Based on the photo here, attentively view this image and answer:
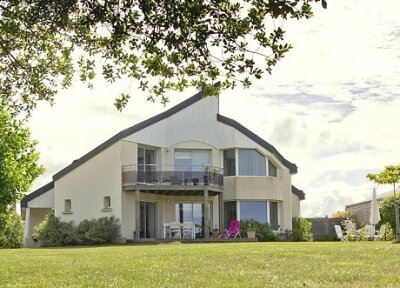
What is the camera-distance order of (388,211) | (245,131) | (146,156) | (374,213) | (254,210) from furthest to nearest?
(388,211) < (245,131) < (254,210) < (146,156) < (374,213)

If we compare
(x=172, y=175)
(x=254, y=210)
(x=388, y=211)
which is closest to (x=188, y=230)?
(x=172, y=175)

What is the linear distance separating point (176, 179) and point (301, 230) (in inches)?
335

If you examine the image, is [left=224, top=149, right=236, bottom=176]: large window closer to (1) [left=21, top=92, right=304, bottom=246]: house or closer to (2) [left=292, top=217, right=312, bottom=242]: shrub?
(1) [left=21, top=92, right=304, bottom=246]: house

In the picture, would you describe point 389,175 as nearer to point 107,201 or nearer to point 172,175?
point 172,175

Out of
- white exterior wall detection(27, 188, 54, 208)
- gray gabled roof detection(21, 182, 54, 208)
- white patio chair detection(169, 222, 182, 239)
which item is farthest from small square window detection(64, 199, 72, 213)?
white patio chair detection(169, 222, 182, 239)

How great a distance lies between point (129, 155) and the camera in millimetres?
33719

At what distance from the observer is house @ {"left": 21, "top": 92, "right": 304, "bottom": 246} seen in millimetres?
33562

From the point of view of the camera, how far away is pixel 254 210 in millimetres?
36500

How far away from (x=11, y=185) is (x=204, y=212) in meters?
9.71

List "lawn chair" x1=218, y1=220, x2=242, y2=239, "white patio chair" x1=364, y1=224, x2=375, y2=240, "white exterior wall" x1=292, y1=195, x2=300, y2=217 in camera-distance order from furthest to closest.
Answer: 1. "white exterior wall" x1=292, y1=195, x2=300, y2=217
2. "lawn chair" x1=218, y1=220, x2=242, y2=239
3. "white patio chair" x1=364, y1=224, x2=375, y2=240

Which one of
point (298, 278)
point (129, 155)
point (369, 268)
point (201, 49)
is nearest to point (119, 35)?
point (201, 49)

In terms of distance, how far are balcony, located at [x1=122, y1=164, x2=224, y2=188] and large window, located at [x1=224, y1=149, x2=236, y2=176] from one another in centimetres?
113

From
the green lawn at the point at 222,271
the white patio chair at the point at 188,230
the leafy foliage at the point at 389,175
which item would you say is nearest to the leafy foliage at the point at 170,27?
the green lawn at the point at 222,271

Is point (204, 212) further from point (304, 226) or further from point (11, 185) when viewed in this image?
point (11, 185)
